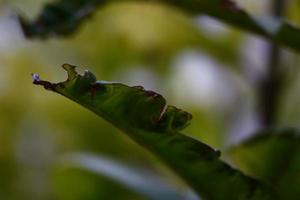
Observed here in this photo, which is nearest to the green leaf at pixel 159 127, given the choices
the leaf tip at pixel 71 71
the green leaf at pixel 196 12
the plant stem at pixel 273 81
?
the leaf tip at pixel 71 71

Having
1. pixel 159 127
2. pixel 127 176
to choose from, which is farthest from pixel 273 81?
pixel 159 127

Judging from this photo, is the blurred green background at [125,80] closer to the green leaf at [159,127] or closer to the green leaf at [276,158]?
the green leaf at [276,158]

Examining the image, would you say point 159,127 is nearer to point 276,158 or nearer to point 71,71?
point 71,71

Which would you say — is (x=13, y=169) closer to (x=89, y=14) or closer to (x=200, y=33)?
(x=200, y=33)

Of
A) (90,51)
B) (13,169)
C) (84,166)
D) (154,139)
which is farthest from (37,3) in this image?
(154,139)

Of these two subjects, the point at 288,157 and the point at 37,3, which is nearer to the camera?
the point at 288,157
